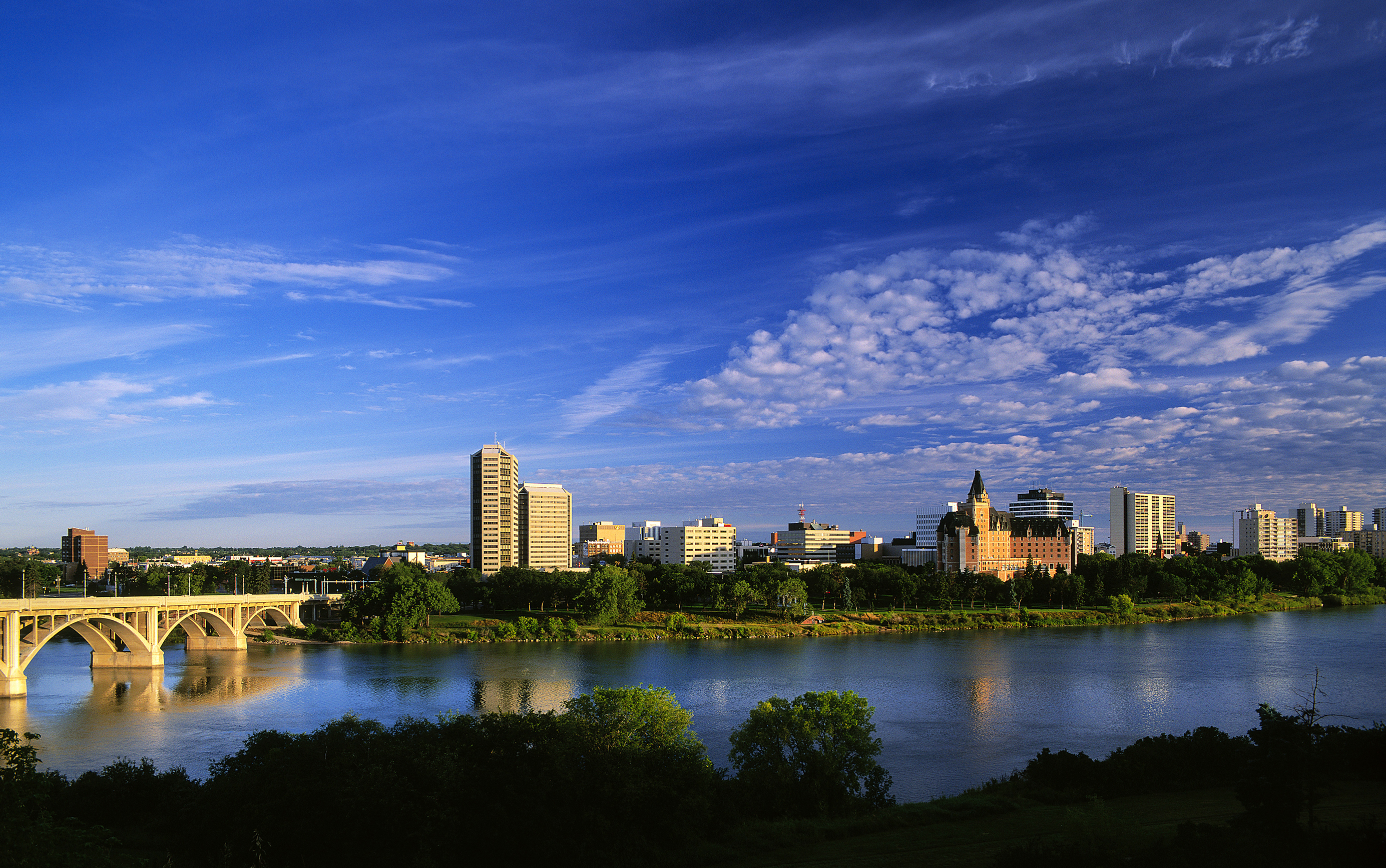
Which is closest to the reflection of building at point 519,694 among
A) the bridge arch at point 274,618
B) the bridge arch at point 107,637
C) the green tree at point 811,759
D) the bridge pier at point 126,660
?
the green tree at point 811,759

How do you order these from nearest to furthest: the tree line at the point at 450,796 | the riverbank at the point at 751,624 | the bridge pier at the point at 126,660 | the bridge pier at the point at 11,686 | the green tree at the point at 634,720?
the tree line at the point at 450,796, the green tree at the point at 634,720, the bridge pier at the point at 11,686, the bridge pier at the point at 126,660, the riverbank at the point at 751,624

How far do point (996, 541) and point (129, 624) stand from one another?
7280 centimetres

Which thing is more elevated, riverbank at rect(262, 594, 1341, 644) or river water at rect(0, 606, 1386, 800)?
river water at rect(0, 606, 1386, 800)

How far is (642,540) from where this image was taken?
425 ft

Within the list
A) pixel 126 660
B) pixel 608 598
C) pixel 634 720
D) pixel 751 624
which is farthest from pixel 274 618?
pixel 634 720

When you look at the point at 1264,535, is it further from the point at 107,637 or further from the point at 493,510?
the point at 107,637

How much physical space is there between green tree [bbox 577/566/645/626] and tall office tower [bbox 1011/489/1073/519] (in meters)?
83.3

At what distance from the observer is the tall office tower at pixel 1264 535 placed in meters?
133

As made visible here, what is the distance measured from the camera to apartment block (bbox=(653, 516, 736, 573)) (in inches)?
4604

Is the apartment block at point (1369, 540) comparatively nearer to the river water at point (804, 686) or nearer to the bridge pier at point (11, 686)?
the river water at point (804, 686)

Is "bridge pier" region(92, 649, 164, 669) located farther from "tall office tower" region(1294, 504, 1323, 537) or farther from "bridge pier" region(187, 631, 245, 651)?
"tall office tower" region(1294, 504, 1323, 537)

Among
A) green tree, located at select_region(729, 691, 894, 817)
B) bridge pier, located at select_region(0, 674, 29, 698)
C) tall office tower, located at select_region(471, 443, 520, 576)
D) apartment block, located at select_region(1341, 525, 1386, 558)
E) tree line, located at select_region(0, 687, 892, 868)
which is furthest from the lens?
apartment block, located at select_region(1341, 525, 1386, 558)

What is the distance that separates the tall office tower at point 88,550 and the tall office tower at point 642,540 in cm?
6486

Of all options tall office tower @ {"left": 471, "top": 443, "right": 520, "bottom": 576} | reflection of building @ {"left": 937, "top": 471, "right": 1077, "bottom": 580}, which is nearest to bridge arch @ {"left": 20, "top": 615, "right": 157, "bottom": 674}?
tall office tower @ {"left": 471, "top": 443, "right": 520, "bottom": 576}
